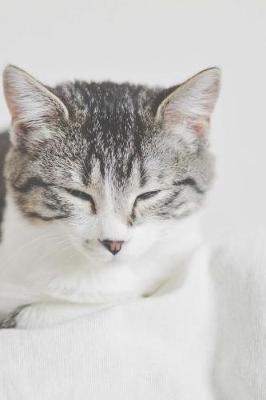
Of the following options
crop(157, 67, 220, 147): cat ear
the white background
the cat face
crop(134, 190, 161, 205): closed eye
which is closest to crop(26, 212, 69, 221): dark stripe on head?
the cat face

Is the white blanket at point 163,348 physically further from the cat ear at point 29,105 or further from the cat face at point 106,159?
the cat ear at point 29,105

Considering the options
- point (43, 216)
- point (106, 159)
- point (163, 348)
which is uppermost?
point (106, 159)

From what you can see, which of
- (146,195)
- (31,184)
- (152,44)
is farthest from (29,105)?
(152,44)

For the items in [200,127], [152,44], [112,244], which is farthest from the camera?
[152,44]

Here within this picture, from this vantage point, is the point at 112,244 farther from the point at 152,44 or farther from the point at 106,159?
the point at 152,44

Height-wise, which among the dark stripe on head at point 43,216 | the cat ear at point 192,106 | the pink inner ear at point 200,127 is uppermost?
the cat ear at point 192,106

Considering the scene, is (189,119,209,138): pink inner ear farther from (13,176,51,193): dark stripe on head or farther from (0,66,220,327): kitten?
(13,176,51,193): dark stripe on head

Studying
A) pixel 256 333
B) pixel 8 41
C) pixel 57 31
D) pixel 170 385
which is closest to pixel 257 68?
pixel 57 31

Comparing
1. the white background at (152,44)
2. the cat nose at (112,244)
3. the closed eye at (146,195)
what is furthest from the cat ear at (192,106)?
the white background at (152,44)
